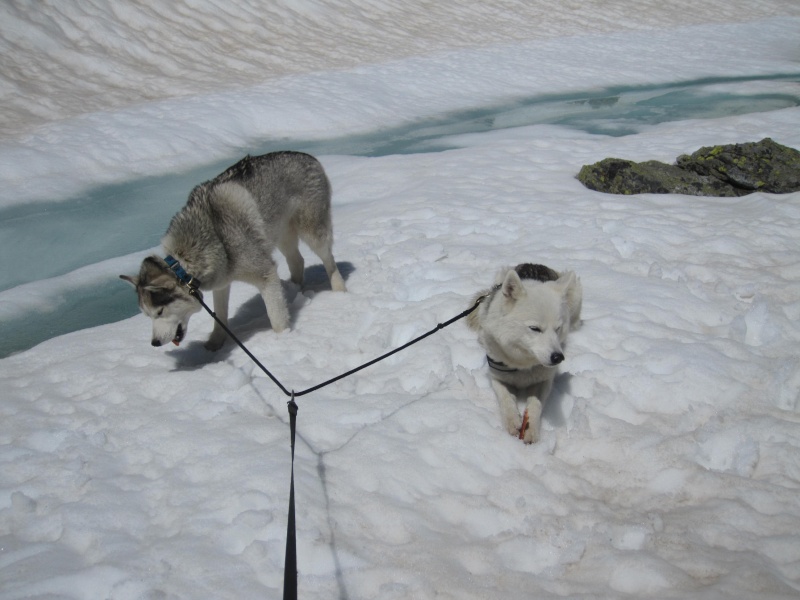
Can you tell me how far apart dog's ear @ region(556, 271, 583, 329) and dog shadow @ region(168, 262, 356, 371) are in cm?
247

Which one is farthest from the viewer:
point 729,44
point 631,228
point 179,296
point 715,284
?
point 729,44

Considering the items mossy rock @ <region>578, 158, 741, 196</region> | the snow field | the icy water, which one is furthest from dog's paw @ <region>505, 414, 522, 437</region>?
mossy rock @ <region>578, 158, 741, 196</region>

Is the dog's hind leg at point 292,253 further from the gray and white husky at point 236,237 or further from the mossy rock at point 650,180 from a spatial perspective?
the mossy rock at point 650,180

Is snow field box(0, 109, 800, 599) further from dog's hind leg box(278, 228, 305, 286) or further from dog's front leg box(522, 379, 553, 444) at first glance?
dog's hind leg box(278, 228, 305, 286)

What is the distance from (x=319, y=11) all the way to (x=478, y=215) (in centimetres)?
1528

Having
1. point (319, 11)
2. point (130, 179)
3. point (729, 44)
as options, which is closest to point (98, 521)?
point (130, 179)

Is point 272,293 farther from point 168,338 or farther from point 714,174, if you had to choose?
point 714,174

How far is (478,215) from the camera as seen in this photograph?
6762mm

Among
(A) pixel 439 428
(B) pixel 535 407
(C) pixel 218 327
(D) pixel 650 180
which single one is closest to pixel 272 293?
(C) pixel 218 327

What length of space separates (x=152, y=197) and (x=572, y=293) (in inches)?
287

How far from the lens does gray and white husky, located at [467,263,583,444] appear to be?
125 inches

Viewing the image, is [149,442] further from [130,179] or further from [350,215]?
[130,179]

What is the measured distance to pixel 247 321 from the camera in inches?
202

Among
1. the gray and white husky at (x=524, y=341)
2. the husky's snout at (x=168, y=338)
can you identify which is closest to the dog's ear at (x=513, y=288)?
the gray and white husky at (x=524, y=341)
